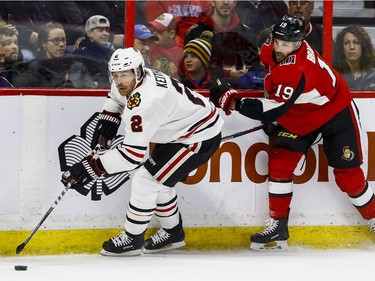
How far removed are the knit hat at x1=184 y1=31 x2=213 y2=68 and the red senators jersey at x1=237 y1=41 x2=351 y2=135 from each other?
0.92 feet

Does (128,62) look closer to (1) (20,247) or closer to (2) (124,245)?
(2) (124,245)

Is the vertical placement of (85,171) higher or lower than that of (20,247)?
higher

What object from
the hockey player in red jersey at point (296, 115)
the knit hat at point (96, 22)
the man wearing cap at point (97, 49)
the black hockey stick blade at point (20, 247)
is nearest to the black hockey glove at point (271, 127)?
the hockey player in red jersey at point (296, 115)

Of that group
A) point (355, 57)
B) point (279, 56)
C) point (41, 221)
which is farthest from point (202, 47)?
point (41, 221)

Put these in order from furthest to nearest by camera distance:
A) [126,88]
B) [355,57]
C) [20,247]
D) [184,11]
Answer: [355,57] < [184,11] < [20,247] < [126,88]

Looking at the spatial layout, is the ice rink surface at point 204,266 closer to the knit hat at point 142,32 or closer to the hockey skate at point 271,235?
the hockey skate at point 271,235

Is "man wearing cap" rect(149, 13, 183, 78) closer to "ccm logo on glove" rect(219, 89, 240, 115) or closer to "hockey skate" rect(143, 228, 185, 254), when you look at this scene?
"ccm logo on glove" rect(219, 89, 240, 115)

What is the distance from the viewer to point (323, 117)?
5.18 m

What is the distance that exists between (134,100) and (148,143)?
9.5 inches

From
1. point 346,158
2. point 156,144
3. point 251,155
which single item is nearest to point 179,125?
point 156,144

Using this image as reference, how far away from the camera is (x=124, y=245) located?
5035 mm

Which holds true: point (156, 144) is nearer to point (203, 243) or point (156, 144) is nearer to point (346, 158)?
point (203, 243)

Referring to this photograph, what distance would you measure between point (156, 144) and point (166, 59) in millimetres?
469

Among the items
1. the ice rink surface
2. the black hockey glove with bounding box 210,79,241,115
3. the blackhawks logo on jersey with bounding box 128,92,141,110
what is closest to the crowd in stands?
the black hockey glove with bounding box 210,79,241,115
